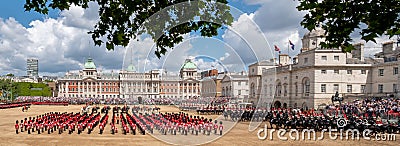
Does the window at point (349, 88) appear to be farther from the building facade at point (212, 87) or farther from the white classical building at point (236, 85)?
the building facade at point (212, 87)

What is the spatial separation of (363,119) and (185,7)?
19.1 m

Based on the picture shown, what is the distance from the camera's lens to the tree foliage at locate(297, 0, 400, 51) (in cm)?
543

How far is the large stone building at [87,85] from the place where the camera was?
117062mm

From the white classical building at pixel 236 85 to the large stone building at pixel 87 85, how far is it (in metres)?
61.1

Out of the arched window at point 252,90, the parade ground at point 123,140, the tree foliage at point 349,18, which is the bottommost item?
the parade ground at point 123,140

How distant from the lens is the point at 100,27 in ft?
19.7

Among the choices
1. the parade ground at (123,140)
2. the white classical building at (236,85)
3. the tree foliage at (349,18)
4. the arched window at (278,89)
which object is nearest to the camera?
the tree foliage at (349,18)

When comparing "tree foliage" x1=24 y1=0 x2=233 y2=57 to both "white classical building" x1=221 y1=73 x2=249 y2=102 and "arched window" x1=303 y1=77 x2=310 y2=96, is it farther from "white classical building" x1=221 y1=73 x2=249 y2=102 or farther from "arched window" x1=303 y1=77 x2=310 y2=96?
"white classical building" x1=221 y1=73 x2=249 y2=102

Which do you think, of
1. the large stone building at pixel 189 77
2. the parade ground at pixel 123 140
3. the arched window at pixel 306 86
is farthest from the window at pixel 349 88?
the parade ground at pixel 123 140

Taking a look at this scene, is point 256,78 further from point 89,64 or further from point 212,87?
point 89,64

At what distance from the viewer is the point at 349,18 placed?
5.74m

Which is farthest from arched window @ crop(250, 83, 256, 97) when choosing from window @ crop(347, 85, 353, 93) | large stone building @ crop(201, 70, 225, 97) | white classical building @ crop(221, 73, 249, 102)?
window @ crop(347, 85, 353, 93)

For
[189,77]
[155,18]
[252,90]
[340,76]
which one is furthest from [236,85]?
[155,18]

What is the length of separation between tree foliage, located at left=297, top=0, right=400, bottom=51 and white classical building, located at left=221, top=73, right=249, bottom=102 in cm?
5186
